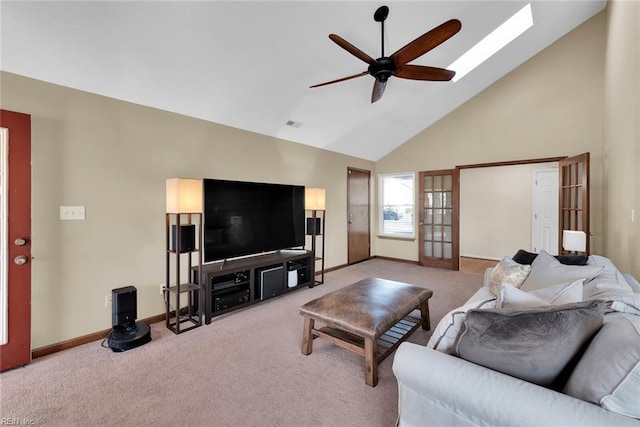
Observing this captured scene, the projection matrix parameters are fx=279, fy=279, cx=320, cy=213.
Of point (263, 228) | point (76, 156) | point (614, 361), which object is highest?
point (76, 156)

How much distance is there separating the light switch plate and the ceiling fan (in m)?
2.66

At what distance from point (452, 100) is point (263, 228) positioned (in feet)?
13.4

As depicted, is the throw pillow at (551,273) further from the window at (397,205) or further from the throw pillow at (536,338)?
the window at (397,205)

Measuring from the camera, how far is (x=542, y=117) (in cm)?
450

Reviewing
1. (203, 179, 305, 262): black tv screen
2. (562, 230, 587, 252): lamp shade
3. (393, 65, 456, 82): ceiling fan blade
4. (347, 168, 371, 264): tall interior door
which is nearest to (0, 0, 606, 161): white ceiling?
(393, 65, 456, 82): ceiling fan blade

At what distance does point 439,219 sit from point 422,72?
3.76 meters

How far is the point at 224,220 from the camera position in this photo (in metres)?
3.28

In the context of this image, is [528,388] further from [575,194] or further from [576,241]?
[575,194]

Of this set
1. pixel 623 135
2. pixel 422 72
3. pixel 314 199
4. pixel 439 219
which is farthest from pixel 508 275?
pixel 439 219

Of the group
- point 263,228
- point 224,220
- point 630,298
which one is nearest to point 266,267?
point 263,228

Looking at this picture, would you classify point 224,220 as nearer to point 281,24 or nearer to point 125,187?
point 125,187

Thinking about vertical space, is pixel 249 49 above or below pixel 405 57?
above

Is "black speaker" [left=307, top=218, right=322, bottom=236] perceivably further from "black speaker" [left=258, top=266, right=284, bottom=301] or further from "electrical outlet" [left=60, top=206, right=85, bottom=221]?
"electrical outlet" [left=60, top=206, right=85, bottom=221]

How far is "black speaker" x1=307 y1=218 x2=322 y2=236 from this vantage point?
4386 mm
